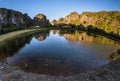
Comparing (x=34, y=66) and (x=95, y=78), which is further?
(x=34, y=66)

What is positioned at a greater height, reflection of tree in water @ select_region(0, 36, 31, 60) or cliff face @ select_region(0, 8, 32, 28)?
cliff face @ select_region(0, 8, 32, 28)

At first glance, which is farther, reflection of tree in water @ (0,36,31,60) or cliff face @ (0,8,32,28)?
cliff face @ (0,8,32,28)

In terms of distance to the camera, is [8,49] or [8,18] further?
[8,18]

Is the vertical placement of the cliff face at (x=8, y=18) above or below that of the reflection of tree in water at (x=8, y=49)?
above

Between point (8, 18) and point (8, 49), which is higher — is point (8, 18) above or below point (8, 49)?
above

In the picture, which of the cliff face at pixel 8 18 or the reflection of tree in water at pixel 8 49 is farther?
the cliff face at pixel 8 18

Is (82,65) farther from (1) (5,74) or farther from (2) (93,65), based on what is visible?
(1) (5,74)

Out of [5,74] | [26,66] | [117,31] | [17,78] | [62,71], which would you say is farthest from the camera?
[117,31]

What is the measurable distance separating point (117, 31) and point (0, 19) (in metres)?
77.0

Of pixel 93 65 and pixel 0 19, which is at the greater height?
pixel 0 19

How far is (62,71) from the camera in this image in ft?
82.7

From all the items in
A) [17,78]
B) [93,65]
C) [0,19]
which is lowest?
[93,65]

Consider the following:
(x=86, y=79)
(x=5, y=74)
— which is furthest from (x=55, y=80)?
(x=5, y=74)

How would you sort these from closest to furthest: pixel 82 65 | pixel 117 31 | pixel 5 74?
pixel 5 74
pixel 82 65
pixel 117 31
